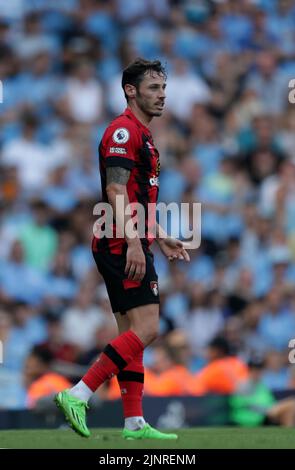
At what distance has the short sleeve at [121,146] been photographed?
6.86 m

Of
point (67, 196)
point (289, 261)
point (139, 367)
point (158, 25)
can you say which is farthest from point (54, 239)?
point (139, 367)

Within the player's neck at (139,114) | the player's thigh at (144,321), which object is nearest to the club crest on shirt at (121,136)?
the player's neck at (139,114)

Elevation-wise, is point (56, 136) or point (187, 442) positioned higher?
point (56, 136)

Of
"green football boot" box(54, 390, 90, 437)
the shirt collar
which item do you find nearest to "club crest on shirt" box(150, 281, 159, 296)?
"green football boot" box(54, 390, 90, 437)

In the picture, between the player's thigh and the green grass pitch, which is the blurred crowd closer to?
the green grass pitch

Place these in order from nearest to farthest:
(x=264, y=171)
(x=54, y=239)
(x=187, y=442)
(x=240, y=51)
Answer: (x=187, y=442) < (x=54, y=239) < (x=264, y=171) < (x=240, y=51)

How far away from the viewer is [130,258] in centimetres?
682

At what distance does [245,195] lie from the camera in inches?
513

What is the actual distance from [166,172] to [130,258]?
6.37m

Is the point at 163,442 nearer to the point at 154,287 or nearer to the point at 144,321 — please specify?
the point at 144,321

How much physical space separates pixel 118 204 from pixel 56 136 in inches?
265

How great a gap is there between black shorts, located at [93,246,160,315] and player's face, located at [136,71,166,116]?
0.79 meters

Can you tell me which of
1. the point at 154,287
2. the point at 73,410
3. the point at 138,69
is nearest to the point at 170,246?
the point at 154,287

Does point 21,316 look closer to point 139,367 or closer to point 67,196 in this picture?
point 67,196
